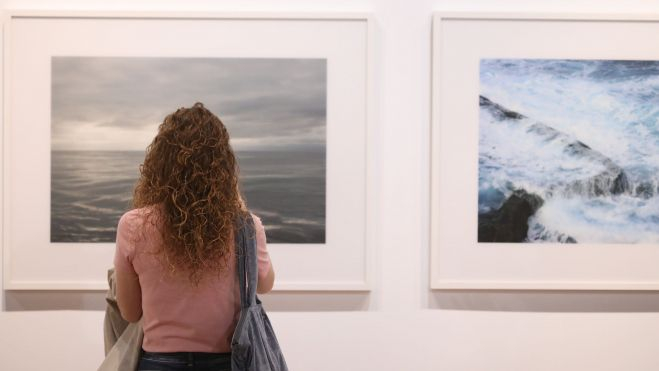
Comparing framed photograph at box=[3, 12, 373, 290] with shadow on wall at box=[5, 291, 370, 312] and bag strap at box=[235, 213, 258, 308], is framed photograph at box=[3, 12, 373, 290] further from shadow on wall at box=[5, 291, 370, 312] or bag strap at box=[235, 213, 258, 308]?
bag strap at box=[235, 213, 258, 308]

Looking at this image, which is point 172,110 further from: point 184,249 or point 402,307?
point 402,307

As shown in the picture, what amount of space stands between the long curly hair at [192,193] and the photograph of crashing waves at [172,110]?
89 cm

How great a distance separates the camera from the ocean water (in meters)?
2.80

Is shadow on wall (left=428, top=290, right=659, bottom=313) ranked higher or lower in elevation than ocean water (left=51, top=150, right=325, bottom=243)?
lower

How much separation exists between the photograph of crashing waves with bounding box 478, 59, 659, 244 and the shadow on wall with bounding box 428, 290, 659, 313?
0.83 ft

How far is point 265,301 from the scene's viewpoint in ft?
Result: 9.40

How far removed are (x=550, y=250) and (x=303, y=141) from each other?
1.21 m

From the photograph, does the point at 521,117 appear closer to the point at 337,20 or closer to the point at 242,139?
the point at 337,20

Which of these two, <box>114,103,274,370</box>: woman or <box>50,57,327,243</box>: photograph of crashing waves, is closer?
<box>114,103,274,370</box>: woman

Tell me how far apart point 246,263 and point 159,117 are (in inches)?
46.0

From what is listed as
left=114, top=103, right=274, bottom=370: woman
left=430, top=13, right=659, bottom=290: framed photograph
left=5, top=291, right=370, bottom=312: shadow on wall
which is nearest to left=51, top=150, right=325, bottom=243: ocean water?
left=5, top=291, right=370, bottom=312: shadow on wall

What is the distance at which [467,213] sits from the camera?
282 cm

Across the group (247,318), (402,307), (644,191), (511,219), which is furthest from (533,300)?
(247,318)

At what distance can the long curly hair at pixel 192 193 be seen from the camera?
6.02ft
